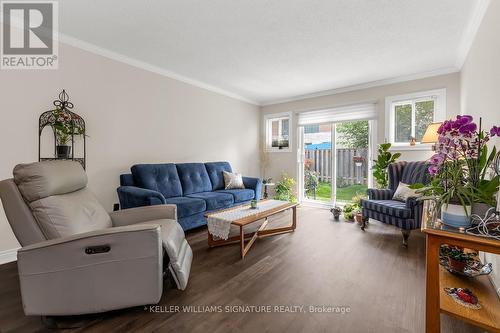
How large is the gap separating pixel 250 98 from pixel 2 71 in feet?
13.6

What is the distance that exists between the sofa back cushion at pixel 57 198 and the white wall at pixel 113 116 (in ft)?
3.97

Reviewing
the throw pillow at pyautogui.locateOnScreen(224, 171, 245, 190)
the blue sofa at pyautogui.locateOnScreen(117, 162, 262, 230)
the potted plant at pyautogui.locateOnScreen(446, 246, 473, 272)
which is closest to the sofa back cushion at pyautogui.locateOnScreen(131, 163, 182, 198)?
the blue sofa at pyautogui.locateOnScreen(117, 162, 262, 230)

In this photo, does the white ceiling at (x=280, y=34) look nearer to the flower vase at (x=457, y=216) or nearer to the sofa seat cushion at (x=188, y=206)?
the flower vase at (x=457, y=216)

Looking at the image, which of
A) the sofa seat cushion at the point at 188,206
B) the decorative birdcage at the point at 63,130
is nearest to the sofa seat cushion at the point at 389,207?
the sofa seat cushion at the point at 188,206

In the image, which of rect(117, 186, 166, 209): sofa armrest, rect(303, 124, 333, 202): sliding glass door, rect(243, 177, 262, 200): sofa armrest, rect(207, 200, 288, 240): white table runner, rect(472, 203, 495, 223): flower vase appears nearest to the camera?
rect(472, 203, 495, 223): flower vase

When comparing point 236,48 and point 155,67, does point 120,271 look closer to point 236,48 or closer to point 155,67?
point 236,48

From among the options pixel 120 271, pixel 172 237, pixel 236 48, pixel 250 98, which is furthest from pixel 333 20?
pixel 250 98

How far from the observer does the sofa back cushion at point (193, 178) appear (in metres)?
3.75

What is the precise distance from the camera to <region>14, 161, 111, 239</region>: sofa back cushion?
1.49 metres

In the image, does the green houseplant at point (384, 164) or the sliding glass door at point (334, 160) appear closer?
the green houseplant at point (384, 164)

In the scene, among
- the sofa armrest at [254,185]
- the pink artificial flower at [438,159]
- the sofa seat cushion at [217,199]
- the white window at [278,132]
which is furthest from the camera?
the white window at [278,132]

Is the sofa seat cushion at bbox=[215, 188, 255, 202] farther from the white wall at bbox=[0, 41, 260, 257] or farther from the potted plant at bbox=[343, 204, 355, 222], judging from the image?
the potted plant at bbox=[343, 204, 355, 222]

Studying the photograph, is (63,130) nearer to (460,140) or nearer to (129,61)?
(129,61)

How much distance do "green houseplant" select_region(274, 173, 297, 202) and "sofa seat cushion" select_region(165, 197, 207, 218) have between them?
87.0 inches
